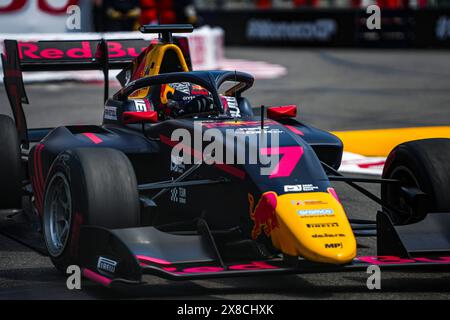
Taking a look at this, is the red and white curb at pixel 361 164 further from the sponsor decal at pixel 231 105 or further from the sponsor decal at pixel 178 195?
the sponsor decal at pixel 178 195

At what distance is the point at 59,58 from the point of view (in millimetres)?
8664

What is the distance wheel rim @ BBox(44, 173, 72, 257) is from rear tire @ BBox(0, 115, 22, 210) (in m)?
0.86

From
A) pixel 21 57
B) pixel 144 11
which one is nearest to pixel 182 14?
pixel 144 11

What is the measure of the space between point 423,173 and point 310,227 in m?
1.13

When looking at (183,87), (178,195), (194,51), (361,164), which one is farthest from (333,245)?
(194,51)

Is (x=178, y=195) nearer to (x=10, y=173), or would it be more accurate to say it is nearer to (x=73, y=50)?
(x=10, y=173)

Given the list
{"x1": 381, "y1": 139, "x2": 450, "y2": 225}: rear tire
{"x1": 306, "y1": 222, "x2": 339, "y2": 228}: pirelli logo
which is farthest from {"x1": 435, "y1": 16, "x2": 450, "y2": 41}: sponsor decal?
{"x1": 306, "y1": 222, "x2": 339, "y2": 228}: pirelli logo

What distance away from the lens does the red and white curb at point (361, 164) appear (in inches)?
389

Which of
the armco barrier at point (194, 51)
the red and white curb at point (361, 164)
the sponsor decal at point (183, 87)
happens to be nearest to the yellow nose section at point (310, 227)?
the sponsor decal at point (183, 87)

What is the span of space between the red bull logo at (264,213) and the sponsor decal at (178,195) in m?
0.72

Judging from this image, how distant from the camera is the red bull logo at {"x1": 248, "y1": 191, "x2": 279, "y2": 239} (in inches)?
222

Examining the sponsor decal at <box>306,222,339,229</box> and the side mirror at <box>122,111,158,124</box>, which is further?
the side mirror at <box>122,111,158,124</box>

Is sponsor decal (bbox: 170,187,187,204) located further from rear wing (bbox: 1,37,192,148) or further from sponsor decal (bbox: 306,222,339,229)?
rear wing (bbox: 1,37,192,148)

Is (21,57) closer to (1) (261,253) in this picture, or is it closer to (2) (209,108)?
(2) (209,108)
